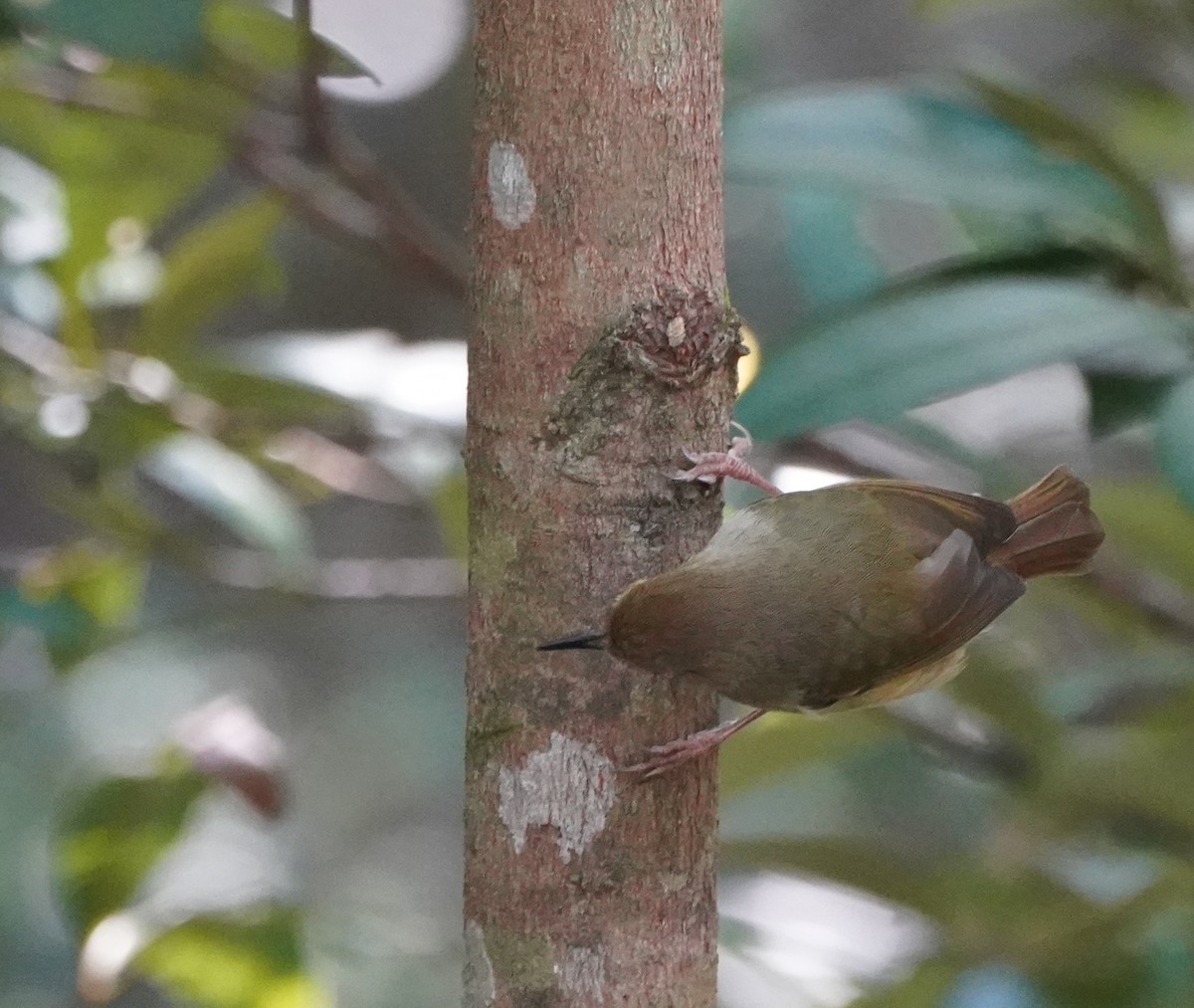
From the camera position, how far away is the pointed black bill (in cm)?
152

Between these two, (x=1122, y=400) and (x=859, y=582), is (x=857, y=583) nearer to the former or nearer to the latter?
(x=859, y=582)

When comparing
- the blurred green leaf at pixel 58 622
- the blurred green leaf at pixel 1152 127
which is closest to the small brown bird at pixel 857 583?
the blurred green leaf at pixel 58 622

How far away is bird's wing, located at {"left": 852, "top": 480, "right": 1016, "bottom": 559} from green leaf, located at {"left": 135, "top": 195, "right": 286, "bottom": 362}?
1274 millimetres

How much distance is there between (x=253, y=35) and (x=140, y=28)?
867 millimetres

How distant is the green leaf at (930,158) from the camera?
221 cm

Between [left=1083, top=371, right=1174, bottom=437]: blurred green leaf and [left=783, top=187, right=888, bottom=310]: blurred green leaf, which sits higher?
[left=783, top=187, right=888, bottom=310]: blurred green leaf

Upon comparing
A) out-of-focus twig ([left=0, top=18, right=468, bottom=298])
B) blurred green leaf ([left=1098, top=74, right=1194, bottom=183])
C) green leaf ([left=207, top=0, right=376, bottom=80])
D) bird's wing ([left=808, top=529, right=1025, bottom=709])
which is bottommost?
bird's wing ([left=808, top=529, right=1025, bottom=709])

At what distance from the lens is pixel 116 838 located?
8.48ft

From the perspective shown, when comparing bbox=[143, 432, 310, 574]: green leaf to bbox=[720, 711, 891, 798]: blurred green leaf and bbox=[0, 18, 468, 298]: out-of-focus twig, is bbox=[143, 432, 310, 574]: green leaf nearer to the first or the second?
bbox=[0, 18, 468, 298]: out-of-focus twig

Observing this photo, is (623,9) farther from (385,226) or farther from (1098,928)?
(1098,928)

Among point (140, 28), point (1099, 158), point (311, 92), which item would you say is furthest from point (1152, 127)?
point (140, 28)

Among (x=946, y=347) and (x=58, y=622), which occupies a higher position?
(x=946, y=347)

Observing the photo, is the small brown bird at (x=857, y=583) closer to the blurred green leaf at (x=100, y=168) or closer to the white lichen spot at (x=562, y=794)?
the white lichen spot at (x=562, y=794)

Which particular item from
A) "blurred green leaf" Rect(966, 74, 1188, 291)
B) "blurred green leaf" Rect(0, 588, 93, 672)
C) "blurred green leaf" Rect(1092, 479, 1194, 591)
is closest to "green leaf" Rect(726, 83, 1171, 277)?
"blurred green leaf" Rect(966, 74, 1188, 291)
